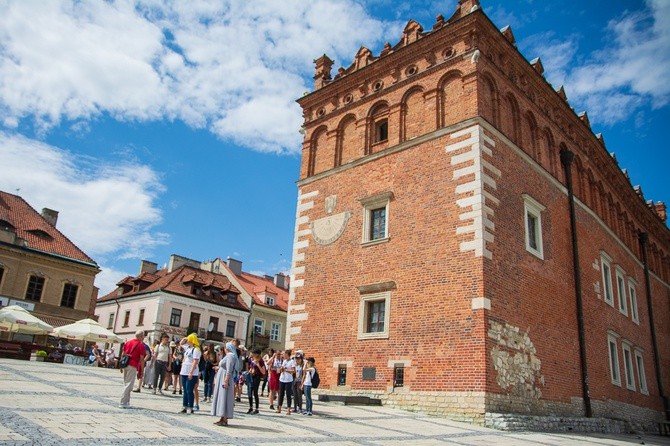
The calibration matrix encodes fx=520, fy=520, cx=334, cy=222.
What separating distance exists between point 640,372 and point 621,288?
392 centimetres

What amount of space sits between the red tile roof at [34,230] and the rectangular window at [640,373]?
108 feet

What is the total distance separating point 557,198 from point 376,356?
9577 millimetres

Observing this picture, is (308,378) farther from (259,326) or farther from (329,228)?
(259,326)

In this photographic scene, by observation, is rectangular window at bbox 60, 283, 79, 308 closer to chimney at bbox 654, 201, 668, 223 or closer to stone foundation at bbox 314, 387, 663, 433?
stone foundation at bbox 314, 387, 663, 433

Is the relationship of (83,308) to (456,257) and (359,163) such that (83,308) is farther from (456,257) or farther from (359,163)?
(456,257)

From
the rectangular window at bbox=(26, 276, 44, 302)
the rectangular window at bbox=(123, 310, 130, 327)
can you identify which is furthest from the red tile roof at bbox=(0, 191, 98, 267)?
the rectangular window at bbox=(123, 310, 130, 327)

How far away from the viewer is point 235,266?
50750mm

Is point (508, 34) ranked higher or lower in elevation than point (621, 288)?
higher

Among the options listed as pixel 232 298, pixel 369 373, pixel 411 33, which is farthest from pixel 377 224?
pixel 232 298

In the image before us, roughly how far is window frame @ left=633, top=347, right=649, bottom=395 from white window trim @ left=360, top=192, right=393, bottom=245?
14876mm

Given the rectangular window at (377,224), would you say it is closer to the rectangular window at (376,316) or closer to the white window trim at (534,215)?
the rectangular window at (376,316)

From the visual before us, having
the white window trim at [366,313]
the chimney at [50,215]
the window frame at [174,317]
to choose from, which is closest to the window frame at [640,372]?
the white window trim at [366,313]

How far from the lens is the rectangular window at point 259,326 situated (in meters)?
46.6

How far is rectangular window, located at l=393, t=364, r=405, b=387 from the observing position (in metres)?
15.1
